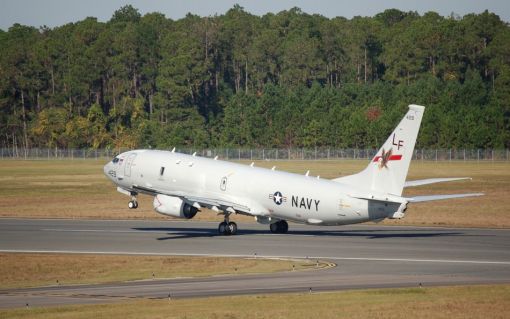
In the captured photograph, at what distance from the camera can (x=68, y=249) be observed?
52969 millimetres

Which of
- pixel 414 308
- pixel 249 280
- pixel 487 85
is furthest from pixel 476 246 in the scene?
pixel 487 85

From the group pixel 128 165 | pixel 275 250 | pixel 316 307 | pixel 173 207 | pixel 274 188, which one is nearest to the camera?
pixel 316 307

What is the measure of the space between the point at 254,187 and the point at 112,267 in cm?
1426

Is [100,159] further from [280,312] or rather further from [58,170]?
[280,312]

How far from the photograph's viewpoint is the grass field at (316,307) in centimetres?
3228

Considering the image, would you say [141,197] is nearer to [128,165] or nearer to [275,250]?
[128,165]

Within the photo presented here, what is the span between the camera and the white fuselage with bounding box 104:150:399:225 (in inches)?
2120

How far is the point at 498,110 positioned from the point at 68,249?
13600 cm

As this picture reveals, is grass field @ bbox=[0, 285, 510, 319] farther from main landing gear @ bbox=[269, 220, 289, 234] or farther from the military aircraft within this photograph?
main landing gear @ bbox=[269, 220, 289, 234]

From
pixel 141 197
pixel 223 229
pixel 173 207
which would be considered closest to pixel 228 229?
pixel 223 229

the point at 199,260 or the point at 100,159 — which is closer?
the point at 199,260

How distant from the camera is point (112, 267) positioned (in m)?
45.8

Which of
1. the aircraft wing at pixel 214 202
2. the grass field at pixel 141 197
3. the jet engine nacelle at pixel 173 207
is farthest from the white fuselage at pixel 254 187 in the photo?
the grass field at pixel 141 197

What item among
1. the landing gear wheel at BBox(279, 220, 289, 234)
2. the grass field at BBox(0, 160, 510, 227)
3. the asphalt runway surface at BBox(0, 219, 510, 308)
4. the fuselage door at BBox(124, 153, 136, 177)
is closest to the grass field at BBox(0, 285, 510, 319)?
the asphalt runway surface at BBox(0, 219, 510, 308)
